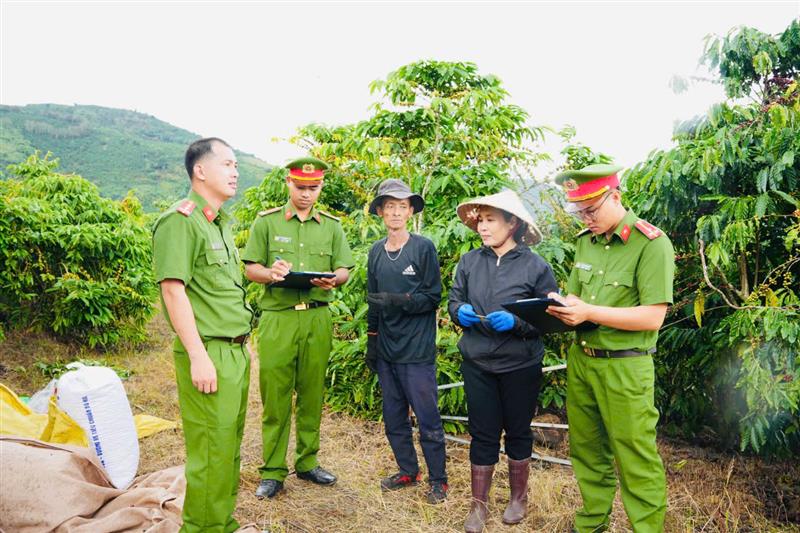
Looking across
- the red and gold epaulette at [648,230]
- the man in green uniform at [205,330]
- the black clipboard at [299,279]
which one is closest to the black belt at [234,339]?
the man in green uniform at [205,330]

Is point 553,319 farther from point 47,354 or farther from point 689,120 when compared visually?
point 47,354

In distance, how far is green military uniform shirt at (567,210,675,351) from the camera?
8.58 feet

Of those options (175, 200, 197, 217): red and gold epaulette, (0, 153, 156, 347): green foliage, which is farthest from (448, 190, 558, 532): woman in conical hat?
(0, 153, 156, 347): green foliage

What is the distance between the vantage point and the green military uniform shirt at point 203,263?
2.49 m

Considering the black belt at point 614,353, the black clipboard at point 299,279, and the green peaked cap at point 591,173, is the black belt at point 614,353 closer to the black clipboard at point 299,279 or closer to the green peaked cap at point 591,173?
the green peaked cap at point 591,173

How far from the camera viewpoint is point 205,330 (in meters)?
2.60

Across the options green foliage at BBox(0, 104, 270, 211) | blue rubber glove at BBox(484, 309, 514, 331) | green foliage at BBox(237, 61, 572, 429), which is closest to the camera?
blue rubber glove at BBox(484, 309, 514, 331)

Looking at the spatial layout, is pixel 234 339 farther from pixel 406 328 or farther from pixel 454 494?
pixel 454 494

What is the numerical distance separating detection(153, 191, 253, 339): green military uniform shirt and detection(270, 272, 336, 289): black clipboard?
0.50m

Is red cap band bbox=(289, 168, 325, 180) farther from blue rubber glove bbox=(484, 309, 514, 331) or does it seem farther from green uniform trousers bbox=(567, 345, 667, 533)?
green uniform trousers bbox=(567, 345, 667, 533)

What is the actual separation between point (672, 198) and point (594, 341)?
146 centimetres


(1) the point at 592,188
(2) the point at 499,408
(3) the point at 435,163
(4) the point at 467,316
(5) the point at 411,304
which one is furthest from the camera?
(3) the point at 435,163

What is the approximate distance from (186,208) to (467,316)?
1.54 m

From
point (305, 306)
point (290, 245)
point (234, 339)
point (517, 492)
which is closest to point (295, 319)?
point (305, 306)
